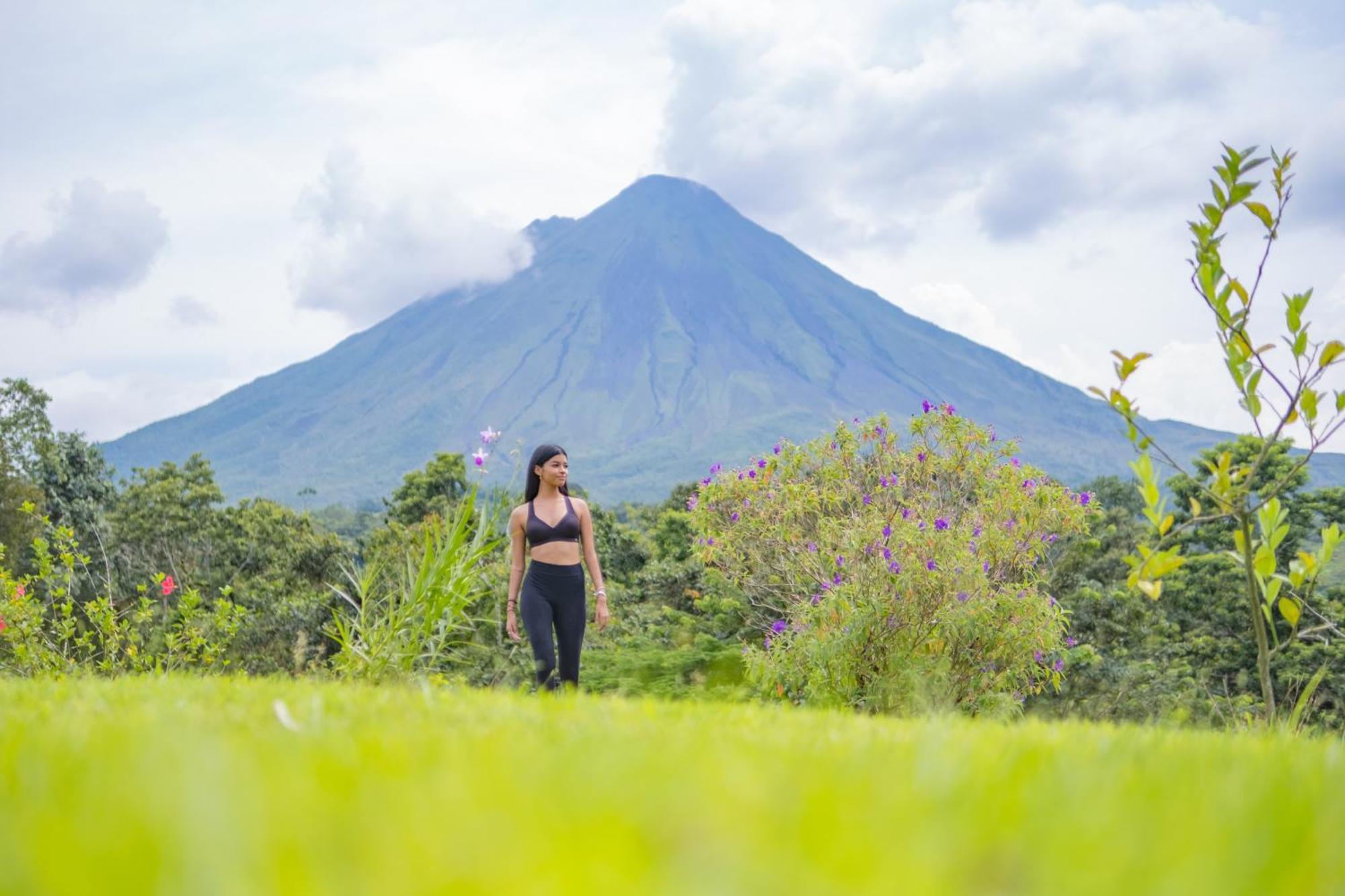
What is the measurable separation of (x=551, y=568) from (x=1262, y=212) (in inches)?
183

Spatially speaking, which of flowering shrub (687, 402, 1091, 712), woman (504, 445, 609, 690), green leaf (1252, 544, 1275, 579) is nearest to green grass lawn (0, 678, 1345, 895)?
green leaf (1252, 544, 1275, 579)

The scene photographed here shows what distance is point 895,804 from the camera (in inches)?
48.1

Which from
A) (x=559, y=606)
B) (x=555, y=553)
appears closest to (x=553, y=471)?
(x=555, y=553)

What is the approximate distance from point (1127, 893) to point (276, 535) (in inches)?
1408

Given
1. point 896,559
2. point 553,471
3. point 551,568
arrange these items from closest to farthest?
point 551,568, point 553,471, point 896,559

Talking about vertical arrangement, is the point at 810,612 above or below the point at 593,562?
below

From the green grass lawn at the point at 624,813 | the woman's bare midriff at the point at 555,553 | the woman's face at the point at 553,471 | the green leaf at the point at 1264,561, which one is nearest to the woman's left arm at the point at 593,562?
the woman's bare midriff at the point at 555,553

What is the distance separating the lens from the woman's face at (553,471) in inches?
277

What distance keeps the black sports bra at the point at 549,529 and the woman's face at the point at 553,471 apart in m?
0.21

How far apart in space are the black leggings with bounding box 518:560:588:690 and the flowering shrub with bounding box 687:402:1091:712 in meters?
1.93

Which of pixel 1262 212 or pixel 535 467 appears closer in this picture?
pixel 1262 212

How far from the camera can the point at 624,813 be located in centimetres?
103

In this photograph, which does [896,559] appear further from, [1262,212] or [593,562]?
[1262,212]

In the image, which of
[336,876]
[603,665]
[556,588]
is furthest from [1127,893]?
[603,665]
